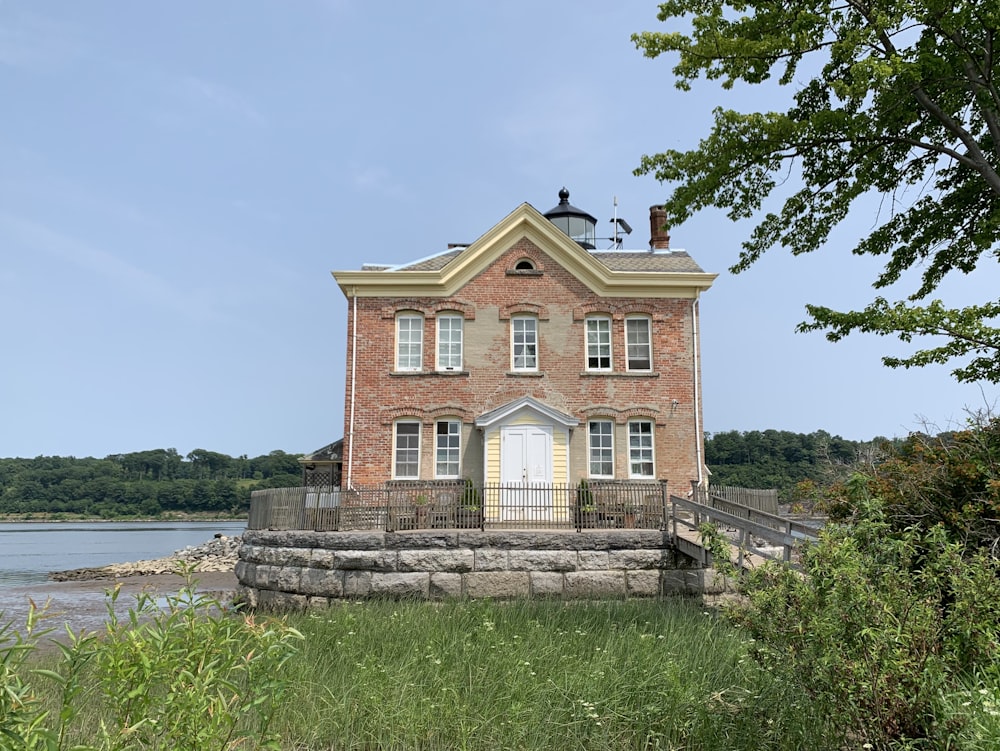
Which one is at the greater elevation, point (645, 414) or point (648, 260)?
point (648, 260)

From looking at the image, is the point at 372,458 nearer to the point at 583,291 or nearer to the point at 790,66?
the point at 583,291

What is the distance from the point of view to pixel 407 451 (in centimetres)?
2167

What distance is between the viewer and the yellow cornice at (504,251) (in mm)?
22156

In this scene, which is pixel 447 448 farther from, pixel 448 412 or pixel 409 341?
pixel 409 341

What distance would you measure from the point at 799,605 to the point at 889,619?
1.94ft

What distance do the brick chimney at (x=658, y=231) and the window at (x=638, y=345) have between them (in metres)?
3.98

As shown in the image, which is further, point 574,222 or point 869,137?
point 574,222

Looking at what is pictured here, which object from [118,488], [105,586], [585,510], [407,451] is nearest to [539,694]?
[585,510]

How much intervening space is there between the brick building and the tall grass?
41.5 ft

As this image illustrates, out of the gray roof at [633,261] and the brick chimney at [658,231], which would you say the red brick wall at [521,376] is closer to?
the gray roof at [633,261]

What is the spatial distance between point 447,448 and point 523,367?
354cm

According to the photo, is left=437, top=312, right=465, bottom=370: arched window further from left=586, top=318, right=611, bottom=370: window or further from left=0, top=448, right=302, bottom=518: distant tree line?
left=0, top=448, right=302, bottom=518: distant tree line

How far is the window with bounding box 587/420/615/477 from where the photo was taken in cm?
2163

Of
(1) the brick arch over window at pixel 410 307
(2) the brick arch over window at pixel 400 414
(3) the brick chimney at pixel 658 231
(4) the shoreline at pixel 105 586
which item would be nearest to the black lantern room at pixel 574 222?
(3) the brick chimney at pixel 658 231
